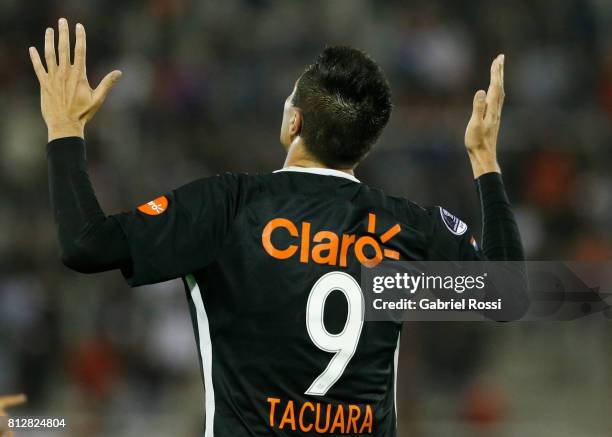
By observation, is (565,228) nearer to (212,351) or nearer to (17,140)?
(17,140)

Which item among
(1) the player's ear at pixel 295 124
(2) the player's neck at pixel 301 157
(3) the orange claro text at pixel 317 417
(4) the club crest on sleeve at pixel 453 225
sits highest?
(1) the player's ear at pixel 295 124

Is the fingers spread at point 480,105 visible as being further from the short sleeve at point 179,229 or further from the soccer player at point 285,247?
the short sleeve at point 179,229

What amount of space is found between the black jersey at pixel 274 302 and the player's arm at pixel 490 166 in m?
0.44

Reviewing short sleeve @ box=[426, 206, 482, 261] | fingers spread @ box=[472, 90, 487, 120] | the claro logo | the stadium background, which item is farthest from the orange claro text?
the stadium background

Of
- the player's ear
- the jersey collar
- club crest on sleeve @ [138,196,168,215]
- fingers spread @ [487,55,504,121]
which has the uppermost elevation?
fingers spread @ [487,55,504,121]

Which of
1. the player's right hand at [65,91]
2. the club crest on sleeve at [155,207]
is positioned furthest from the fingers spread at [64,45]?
the club crest on sleeve at [155,207]

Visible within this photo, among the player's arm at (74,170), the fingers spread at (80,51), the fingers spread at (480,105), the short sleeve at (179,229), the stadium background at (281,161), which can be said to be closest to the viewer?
the player's arm at (74,170)

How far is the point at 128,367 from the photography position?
913 centimetres

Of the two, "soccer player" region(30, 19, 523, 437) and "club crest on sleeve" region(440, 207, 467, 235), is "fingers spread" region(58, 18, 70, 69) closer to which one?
"soccer player" region(30, 19, 523, 437)

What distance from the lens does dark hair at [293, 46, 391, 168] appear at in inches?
109

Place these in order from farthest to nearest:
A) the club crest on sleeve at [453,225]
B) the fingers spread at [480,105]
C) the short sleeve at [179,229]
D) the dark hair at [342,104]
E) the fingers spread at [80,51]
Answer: the fingers spread at [480,105] → the club crest on sleeve at [453,225] → the dark hair at [342,104] → the fingers spread at [80,51] → the short sleeve at [179,229]

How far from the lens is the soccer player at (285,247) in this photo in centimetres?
256

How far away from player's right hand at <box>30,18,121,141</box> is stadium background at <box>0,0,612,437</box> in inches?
234

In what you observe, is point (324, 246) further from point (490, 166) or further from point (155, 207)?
point (490, 166)
